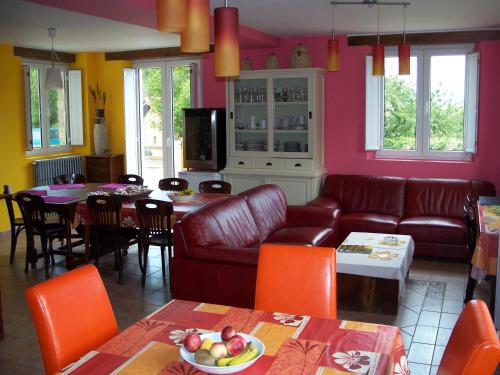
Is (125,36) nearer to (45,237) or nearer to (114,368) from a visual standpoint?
(45,237)

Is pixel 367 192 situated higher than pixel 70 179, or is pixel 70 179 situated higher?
pixel 70 179

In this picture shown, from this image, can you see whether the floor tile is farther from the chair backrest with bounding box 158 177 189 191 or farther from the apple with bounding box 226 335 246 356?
the chair backrest with bounding box 158 177 189 191

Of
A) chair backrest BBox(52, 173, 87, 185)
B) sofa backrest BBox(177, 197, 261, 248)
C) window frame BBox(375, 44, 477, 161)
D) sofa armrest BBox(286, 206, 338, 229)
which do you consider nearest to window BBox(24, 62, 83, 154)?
chair backrest BBox(52, 173, 87, 185)

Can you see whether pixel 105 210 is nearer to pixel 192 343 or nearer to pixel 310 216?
pixel 310 216

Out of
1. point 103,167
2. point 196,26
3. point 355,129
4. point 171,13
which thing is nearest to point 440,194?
point 355,129

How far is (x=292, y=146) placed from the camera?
7406 millimetres

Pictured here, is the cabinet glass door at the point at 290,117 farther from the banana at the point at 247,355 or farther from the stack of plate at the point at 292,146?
the banana at the point at 247,355

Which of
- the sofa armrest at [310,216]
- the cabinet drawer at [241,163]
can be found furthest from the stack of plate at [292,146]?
the sofa armrest at [310,216]

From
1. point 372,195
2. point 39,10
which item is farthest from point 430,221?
point 39,10

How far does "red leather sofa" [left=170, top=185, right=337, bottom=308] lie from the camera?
4.22m

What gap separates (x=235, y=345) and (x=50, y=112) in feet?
25.1

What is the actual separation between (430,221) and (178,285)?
10.4 feet

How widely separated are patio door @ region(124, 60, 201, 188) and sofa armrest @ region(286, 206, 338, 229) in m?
3.04

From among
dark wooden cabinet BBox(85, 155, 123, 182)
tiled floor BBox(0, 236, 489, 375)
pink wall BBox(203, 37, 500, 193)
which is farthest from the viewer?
dark wooden cabinet BBox(85, 155, 123, 182)
